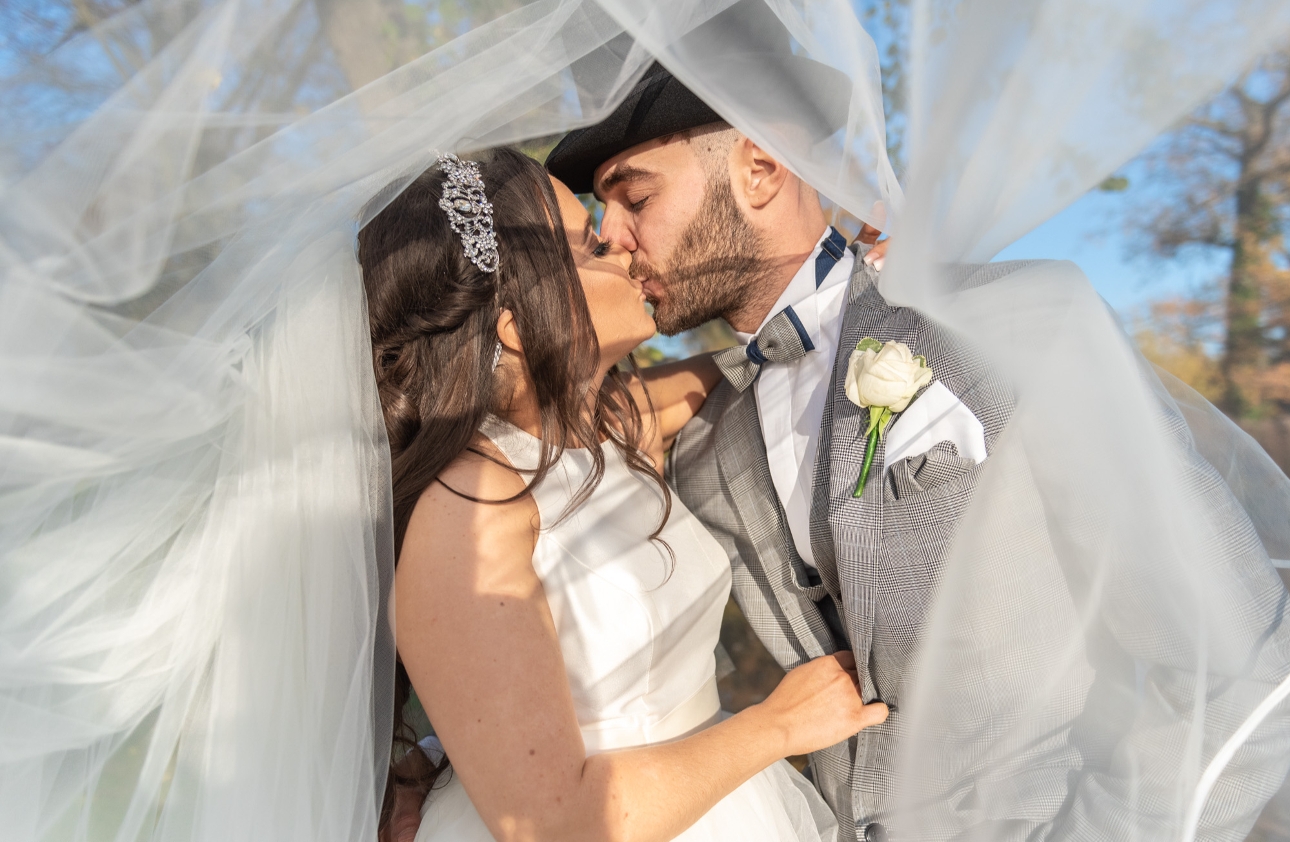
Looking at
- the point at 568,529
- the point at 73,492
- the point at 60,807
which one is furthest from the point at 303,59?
the point at 60,807

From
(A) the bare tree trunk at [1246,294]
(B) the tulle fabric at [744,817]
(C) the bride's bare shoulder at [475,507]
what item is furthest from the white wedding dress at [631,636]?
(A) the bare tree trunk at [1246,294]

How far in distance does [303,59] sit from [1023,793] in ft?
6.39

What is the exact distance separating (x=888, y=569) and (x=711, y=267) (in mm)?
1172

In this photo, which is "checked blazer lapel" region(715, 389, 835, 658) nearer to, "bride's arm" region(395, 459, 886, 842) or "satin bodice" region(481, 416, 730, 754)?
"satin bodice" region(481, 416, 730, 754)

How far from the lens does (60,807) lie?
4.75 ft

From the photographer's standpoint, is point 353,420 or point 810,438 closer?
point 353,420

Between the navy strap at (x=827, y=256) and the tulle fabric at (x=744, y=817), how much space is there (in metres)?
1.42

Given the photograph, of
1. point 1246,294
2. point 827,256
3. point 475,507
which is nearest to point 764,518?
point 827,256

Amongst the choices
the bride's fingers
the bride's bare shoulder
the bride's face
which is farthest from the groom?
the bride's bare shoulder

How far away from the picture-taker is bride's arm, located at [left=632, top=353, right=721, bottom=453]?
283cm

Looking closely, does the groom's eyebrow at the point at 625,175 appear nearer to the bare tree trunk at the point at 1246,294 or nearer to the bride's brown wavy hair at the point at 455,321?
the bride's brown wavy hair at the point at 455,321

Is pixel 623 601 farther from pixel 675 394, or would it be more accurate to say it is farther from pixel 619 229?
pixel 619 229

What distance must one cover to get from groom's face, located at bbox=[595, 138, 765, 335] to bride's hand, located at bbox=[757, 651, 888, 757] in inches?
47.0

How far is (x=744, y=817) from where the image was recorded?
208cm
